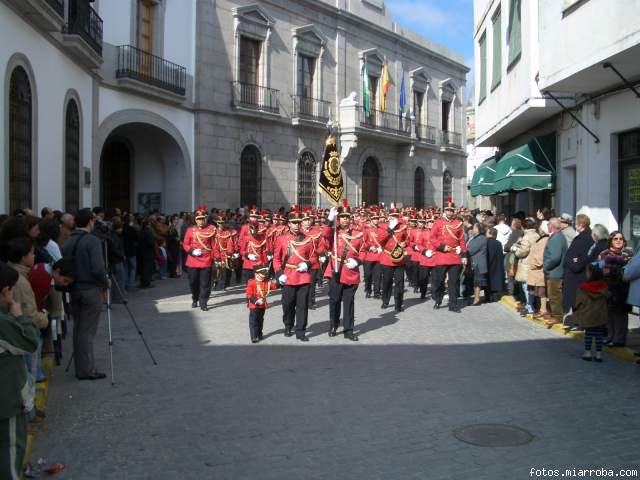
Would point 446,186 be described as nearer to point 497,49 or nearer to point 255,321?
point 497,49

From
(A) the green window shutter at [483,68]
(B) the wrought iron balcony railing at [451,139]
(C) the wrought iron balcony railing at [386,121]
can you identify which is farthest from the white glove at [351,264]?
(B) the wrought iron balcony railing at [451,139]

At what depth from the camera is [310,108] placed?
28578mm

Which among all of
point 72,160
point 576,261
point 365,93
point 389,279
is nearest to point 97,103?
point 72,160

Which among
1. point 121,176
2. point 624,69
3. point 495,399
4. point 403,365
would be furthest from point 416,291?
point 121,176

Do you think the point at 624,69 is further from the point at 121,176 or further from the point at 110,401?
the point at 121,176

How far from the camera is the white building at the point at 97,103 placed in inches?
520

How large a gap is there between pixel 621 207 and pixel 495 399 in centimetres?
751

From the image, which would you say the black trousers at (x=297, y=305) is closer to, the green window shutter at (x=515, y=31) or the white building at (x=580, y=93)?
the white building at (x=580, y=93)

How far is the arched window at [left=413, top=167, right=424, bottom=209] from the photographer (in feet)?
121

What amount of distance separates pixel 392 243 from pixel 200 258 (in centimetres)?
381

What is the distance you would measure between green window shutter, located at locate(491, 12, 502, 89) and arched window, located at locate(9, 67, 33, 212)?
38.5 ft

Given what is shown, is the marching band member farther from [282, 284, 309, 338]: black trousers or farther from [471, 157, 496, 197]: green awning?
[471, 157, 496, 197]: green awning

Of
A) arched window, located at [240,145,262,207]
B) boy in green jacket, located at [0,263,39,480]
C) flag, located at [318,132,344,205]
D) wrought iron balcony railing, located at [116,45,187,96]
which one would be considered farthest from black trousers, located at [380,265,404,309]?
arched window, located at [240,145,262,207]

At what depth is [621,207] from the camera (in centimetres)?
1302
